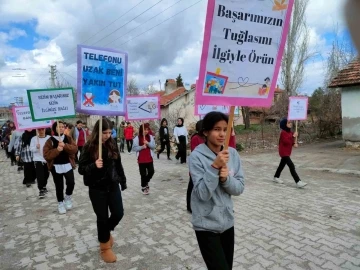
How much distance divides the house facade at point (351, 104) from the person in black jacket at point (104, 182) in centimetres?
1293

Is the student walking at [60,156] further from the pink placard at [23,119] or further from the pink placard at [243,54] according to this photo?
the pink placard at [243,54]

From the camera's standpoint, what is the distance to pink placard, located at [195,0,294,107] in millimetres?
2145

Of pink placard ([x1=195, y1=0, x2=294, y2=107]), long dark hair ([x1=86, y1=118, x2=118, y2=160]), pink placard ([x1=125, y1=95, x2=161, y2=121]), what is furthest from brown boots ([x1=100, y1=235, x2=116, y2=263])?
pink placard ([x1=125, y1=95, x2=161, y2=121])

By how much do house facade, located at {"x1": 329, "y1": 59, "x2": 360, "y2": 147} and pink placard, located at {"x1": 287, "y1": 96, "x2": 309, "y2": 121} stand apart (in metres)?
6.74

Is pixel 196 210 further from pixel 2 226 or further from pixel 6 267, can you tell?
pixel 2 226

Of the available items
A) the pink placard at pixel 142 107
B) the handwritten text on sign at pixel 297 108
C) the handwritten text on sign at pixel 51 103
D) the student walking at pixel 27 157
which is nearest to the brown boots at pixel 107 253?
the handwritten text on sign at pixel 51 103

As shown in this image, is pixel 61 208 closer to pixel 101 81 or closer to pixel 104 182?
pixel 104 182

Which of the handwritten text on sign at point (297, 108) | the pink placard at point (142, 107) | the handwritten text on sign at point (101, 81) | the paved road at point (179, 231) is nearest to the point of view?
the paved road at point (179, 231)

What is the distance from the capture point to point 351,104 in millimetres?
13898

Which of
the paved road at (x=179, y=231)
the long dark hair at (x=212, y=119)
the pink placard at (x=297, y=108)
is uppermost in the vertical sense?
the pink placard at (x=297, y=108)

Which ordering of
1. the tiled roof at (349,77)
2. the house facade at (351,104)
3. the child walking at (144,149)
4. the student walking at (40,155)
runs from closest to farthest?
the child walking at (144,149)
the student walking at (40,155)
the tiled roof at (349,77)
the house facade at (351,104)

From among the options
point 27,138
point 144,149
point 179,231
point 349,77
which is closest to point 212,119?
point 179,231

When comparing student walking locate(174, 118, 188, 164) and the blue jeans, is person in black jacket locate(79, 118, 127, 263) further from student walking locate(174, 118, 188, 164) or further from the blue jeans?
student walking locate(174, 118, 188, 164)

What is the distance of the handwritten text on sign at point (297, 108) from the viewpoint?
8.02m
